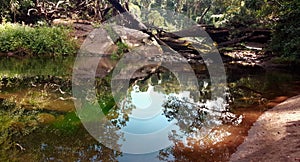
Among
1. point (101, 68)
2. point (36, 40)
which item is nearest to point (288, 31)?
point (101, 68)

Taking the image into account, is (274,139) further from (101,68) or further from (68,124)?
(101,68)

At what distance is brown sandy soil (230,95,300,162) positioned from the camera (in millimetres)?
4203

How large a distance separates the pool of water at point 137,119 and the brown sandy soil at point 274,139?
0.22 meters

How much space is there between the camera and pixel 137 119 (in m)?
6.83

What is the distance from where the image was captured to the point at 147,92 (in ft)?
32.3

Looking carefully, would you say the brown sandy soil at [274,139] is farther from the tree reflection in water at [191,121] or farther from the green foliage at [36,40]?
the green foliage at [36,40]

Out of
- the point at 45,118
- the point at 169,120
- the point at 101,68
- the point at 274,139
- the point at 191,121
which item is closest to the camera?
the point at 274,139

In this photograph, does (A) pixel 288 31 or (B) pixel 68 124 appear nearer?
(B) pixel 68 124

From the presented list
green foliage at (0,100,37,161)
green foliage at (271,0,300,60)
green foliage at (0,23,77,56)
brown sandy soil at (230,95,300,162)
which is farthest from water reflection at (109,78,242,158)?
green foliage at (0,23,77,56)

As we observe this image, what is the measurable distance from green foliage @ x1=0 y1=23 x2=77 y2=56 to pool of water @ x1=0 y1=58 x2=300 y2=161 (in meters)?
8.52

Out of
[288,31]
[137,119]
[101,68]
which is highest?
[288,31]

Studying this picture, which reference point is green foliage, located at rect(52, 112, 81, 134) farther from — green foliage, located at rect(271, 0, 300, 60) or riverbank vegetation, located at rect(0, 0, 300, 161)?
green foliage, located at rect(271, 0, 300, 60)

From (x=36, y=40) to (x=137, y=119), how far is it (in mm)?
14547

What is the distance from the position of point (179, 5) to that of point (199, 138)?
33162mm
